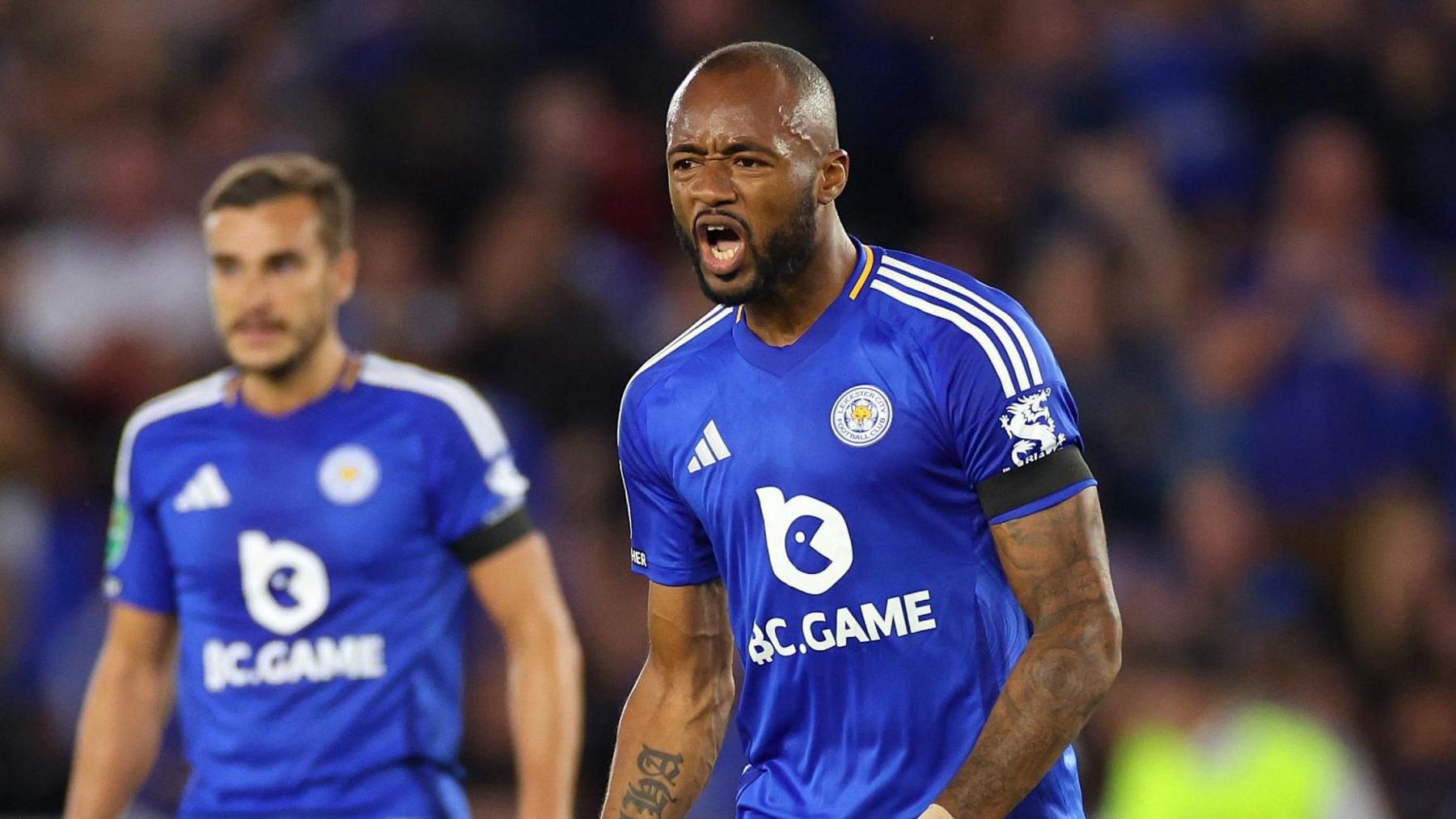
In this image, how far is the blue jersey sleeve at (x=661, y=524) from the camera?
Answer: 163 inches

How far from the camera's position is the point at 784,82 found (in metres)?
3.85

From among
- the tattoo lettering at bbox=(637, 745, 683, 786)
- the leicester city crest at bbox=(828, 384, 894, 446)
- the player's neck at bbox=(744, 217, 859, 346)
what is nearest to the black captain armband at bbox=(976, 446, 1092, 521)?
the leicester city crest at bbox=(828, 384, 894, 446)

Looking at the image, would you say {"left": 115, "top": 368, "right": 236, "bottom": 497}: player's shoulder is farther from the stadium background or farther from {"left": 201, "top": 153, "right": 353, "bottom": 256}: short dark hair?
the stadium background

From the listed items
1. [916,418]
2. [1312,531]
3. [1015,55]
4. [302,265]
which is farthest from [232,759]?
[1015,55]

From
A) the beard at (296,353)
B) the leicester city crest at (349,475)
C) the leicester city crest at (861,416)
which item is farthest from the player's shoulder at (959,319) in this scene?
the beard at (296,353)

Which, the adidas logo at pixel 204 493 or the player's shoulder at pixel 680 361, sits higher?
the player's shoulder at pixel 680 361

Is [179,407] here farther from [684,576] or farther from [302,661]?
[684,576]

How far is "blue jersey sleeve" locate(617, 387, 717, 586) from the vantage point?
414 cm

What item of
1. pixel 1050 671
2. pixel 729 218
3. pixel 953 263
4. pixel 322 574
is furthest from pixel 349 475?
pixel 953 263

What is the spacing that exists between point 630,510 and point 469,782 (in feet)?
11.9

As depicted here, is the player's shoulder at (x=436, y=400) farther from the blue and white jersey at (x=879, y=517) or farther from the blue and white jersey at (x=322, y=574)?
the blue and white jersey at (x=879, y=517)

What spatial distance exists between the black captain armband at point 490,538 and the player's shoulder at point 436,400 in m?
0.19

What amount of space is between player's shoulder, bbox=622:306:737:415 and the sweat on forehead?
445mm

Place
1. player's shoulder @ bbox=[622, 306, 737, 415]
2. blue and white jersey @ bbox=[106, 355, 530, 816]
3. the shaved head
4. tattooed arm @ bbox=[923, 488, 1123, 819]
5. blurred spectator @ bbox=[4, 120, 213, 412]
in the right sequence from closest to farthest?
tattooed arm @ bbox=[923, 488, 1123, 819] < the shaved head < player's shoulder @ bbox=[622, 306, 737, 415] < blue and white jersey @ bbox=[106, 355, 530, 816] < blurred spectator @ bbox=[4, 120, 213, 412]
